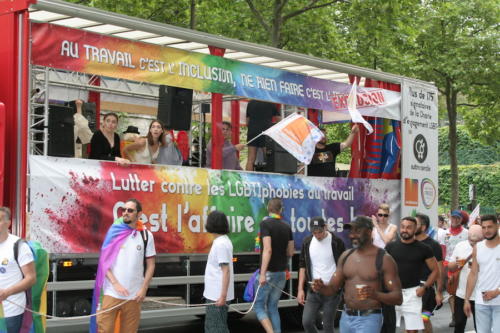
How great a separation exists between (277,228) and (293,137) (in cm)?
164

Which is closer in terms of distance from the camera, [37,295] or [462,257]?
[37,295]

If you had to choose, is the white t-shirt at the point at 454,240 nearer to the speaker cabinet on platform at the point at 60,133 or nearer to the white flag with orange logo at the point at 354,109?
the white flag with orange logo at the point at 354,109

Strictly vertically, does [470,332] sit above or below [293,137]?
below

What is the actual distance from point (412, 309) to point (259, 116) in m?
4.18

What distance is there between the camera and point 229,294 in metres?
8.62

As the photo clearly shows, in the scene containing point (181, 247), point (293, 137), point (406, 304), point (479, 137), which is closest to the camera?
point (406, 304)

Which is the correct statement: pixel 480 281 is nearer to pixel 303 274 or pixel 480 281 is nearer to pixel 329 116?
pixel 303 274

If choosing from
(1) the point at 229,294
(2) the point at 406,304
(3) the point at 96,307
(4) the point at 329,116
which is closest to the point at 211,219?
(1) the point at 229,294

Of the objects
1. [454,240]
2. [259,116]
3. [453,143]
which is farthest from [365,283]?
[453,143]

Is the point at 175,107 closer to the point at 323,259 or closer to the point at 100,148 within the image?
the point at 100,148

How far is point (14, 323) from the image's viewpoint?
23.6 ft

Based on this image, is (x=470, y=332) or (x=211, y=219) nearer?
(x=211, y=219)

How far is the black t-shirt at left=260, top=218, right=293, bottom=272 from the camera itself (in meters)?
10.0

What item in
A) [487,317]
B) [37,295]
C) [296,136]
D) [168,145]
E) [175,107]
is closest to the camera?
[37,295]
